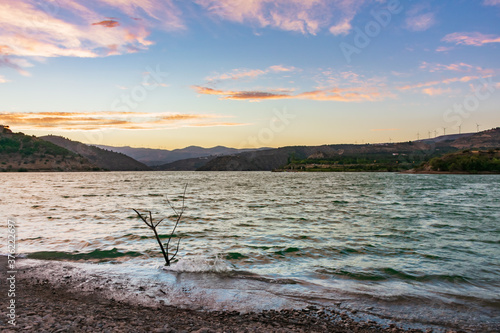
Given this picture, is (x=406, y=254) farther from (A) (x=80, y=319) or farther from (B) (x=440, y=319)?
(A) (x=80, y=319)

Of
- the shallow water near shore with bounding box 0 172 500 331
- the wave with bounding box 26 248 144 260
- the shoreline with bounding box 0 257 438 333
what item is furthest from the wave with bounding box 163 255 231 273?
the shoreline with bounding box 0 257 438 333

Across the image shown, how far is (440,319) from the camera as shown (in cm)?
829

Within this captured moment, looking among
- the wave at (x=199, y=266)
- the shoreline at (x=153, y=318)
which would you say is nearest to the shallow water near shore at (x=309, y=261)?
the wave at (x=199, y=266)

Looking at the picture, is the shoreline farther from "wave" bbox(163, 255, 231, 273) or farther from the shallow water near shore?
"wave" bbox(163, 255, 231, 273)

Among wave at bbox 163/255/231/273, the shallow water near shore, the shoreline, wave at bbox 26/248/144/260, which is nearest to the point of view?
the shoreline

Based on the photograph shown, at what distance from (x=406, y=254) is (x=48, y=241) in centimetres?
1975

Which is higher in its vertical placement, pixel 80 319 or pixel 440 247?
pixel 80 319

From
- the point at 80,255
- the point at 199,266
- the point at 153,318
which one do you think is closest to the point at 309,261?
the point at 199,266

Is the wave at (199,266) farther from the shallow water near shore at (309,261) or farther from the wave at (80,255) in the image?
the wave at (80,255)

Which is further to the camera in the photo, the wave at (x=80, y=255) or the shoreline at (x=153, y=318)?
the wave at (x=80, y=255)

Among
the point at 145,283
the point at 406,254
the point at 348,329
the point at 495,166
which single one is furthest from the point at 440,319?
the point at 495,166

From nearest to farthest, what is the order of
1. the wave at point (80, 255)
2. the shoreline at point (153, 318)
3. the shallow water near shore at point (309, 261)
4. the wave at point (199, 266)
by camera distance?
the shoreline at point (153, 318)
the shallow water near shore at point (309, 261)
the wave at point (199, 266)
the wave at point (80, 255)

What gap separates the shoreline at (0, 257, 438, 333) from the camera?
23.4 feet

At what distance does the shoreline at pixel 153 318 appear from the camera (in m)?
7.13
